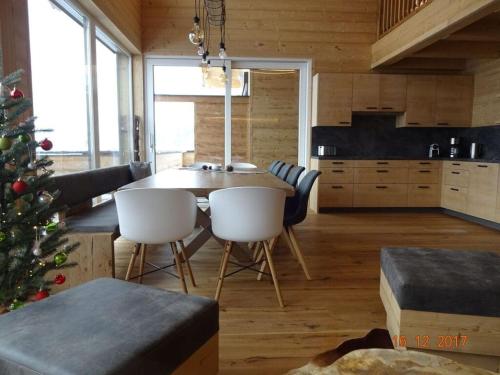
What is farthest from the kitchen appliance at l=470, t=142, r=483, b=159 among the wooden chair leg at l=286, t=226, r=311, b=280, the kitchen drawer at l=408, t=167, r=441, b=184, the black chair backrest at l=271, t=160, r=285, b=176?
the wooden chair leg at l=286, t=226, r=311, b=280

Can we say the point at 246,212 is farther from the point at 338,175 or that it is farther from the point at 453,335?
the point at 338,175

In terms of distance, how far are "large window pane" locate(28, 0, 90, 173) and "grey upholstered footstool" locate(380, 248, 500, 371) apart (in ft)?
10.0

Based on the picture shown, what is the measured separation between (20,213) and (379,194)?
535 cm

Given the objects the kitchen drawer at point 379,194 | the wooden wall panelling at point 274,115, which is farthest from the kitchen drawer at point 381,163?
the wooden wall panelling at point 274,115

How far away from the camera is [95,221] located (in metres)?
2.87

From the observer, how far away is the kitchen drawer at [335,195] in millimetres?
5887

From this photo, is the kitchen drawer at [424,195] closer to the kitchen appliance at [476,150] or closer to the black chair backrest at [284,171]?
the kitchen appliance at [476,150]

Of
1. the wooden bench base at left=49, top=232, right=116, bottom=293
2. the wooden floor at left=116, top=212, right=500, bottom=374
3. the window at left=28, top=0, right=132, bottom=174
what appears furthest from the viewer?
the window at left=28, top=0, right=132, bottom=174

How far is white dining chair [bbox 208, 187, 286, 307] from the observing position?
236cm

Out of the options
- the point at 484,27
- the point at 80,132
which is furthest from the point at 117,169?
the point at 484,27

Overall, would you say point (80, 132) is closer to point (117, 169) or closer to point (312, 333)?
point (117, 169)

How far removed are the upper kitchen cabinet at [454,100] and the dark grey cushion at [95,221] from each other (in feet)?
18.0

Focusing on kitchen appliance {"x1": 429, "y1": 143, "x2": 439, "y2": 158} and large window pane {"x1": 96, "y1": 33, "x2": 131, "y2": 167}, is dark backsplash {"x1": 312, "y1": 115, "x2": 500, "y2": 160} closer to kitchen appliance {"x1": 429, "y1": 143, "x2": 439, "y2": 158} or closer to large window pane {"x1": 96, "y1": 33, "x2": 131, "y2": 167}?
kitchen appliance {"x1": 429, "y1": 143, "x2": 439, "y2": 158}

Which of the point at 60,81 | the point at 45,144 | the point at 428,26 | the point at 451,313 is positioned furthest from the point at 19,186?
the point at 428,26
